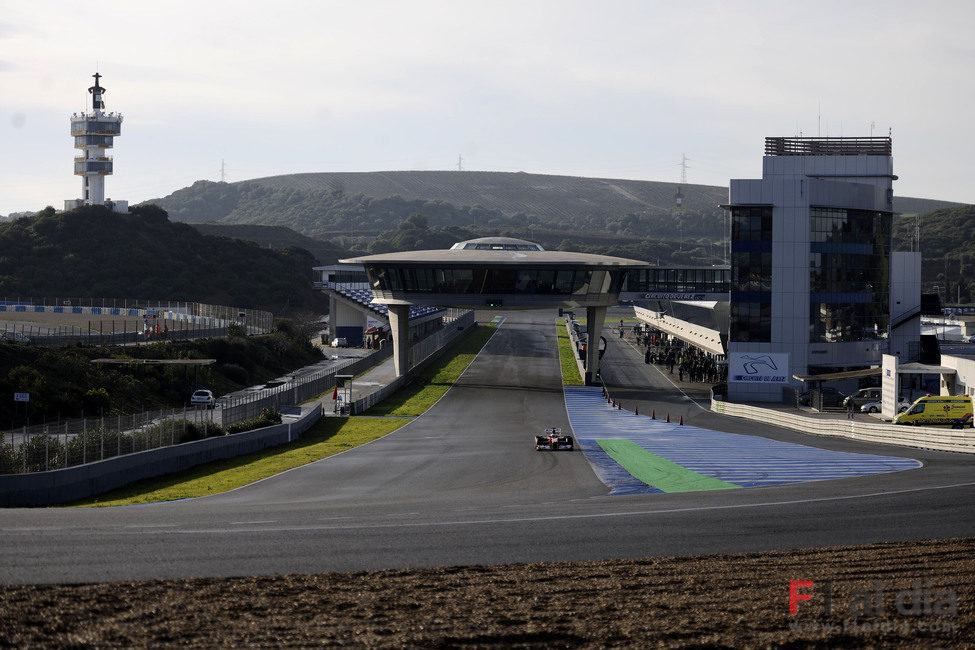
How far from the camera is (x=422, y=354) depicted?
318ft

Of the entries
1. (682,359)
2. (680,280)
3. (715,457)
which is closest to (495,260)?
(680,280)

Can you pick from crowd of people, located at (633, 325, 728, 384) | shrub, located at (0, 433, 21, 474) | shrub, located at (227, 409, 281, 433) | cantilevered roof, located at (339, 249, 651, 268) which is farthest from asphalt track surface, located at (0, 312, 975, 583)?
crowd of people, located at (633, 325, 728, 384)

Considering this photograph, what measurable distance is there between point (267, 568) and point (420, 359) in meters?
74.5

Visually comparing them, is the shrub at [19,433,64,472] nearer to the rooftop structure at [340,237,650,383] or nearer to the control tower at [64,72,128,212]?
the rooftop structure at [340,237,650,383]

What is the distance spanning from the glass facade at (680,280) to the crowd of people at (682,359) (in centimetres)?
724

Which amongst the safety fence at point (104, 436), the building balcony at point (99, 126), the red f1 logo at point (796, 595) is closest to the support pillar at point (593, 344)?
the safety fence at point (104, 436)

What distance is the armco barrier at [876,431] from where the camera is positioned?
4144cm

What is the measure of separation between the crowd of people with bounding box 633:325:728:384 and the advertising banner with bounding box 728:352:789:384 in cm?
1119

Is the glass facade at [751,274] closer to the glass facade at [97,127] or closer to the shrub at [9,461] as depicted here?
the shrub at [9,461]

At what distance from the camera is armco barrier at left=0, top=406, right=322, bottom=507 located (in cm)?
3145

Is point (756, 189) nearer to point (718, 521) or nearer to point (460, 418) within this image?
point (460, 418)

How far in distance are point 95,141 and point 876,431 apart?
15277cm

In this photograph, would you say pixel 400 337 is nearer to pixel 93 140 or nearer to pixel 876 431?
pixel 876 431

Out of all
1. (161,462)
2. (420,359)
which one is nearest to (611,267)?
(420,359)
